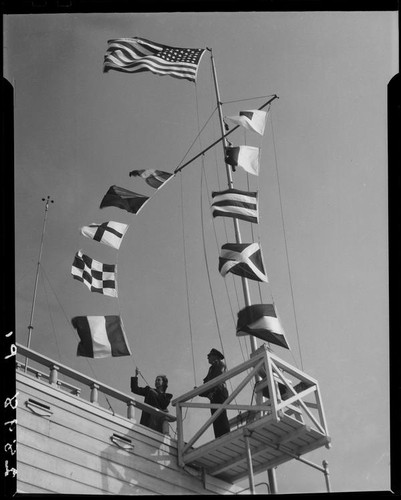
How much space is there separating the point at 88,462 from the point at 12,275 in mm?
3030

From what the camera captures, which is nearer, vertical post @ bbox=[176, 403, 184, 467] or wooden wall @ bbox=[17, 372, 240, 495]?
wooden wall @ bbox=[17, 372, 240, 495]

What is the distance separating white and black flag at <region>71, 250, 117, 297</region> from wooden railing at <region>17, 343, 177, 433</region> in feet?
6.15

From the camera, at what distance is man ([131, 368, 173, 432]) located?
14.6 m

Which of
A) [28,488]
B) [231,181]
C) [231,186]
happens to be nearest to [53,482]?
[28,488]

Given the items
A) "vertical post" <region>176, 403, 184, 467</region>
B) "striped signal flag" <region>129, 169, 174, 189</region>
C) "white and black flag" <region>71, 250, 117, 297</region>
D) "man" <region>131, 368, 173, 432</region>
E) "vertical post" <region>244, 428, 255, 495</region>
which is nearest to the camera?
"vertical post" <region>244, 428, 255, 495</region>

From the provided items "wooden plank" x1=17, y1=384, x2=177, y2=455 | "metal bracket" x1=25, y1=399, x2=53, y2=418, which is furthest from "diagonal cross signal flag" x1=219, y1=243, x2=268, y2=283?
"metal bracket" x1=25, y1=399, x2=53, y2=418

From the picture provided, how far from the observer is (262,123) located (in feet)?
58.0

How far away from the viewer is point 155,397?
1514cm

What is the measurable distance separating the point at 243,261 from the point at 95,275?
2770mm

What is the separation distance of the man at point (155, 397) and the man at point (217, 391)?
1.01 meters

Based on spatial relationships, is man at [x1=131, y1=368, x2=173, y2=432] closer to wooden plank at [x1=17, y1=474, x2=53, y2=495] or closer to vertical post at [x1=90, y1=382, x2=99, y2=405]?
vertical post at [x1=90, y1=382, x2=99, y2=405]

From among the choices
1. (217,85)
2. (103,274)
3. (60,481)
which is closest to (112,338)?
(103,274)

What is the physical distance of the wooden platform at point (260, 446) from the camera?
1306 cm

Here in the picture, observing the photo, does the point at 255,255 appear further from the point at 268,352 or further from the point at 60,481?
the point at 60,481
